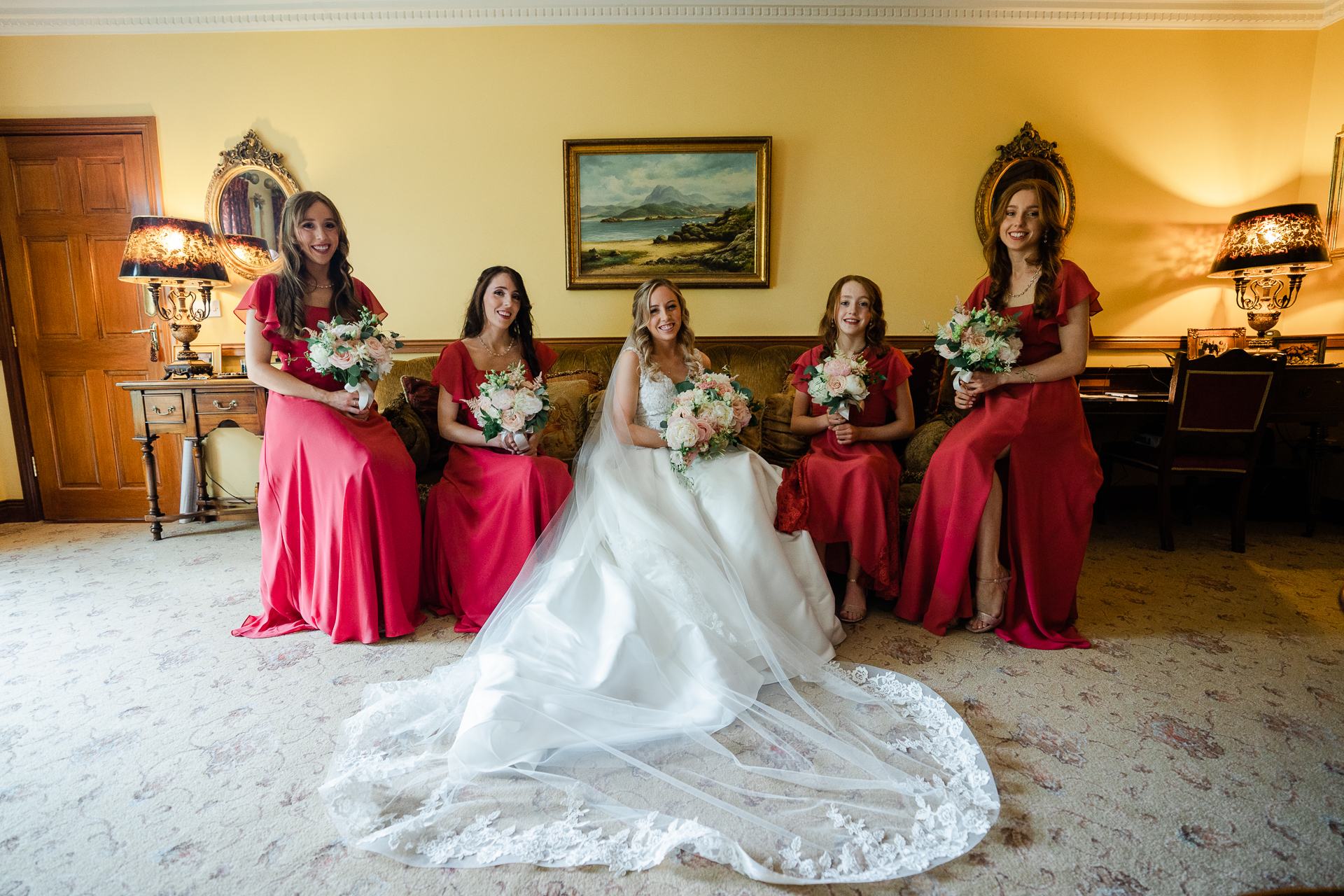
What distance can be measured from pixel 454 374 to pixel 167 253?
249 centimetres

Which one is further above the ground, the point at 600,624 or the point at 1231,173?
the point at 1231,173

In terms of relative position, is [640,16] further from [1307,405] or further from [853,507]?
[1307,405]

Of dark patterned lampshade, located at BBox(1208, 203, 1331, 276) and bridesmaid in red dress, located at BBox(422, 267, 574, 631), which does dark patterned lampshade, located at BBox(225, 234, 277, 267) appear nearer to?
bridesmaid in red dress, located at BBox(422, 267, 574, 631)

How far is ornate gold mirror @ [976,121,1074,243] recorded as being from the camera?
4.27 metres

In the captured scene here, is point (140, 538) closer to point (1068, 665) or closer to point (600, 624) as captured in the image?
point (600, 624)

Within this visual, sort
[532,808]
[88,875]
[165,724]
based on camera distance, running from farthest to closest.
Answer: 1. [165,724]
2. [532,808]
3. [88,875]

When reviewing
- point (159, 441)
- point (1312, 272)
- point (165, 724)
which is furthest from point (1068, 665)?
point (159, 441)

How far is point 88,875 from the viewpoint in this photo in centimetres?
143

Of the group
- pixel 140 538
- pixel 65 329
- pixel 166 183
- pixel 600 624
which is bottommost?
pixel 140 538

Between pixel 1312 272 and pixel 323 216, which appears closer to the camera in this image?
pixel 323 216

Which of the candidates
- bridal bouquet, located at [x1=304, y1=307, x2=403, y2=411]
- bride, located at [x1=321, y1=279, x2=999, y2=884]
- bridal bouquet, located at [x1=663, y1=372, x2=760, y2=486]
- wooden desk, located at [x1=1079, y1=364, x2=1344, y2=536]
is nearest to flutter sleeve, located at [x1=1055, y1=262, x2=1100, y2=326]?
bridal bouquet, located at [x1=663, y1=372, x2=760, y2=486]

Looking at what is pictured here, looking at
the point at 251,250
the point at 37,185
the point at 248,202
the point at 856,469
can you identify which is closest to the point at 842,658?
the point at 856,469

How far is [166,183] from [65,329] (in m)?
1.35

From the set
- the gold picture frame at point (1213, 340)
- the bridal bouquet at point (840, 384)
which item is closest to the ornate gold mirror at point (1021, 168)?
the gold picture frame at point (1213, 340)
